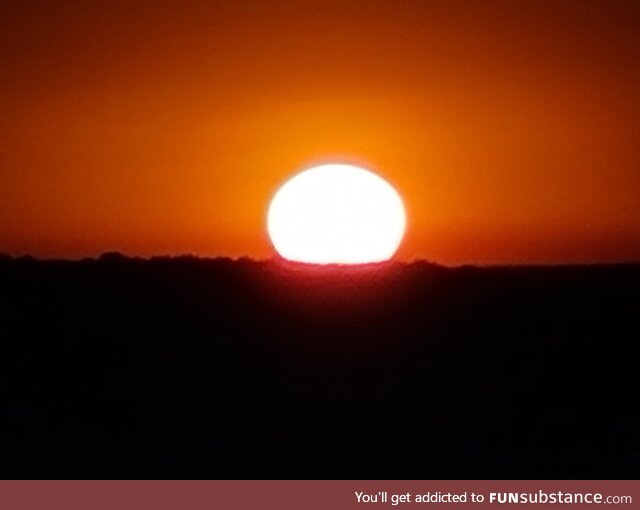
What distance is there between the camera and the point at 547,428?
7484mm

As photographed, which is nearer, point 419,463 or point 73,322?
point 419,463

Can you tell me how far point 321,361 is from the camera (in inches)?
303

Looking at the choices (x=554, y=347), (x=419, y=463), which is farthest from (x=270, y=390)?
(x=554, y=347)

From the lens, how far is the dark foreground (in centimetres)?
731

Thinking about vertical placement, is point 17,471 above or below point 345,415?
below

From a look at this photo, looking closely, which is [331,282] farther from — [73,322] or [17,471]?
[17,471]

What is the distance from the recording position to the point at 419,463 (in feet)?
23.4

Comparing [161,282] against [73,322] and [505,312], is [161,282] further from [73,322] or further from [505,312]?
[505,312]

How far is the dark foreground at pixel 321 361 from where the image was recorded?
288 inches
